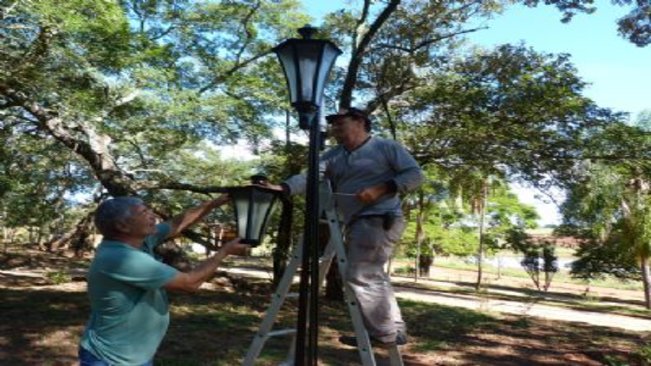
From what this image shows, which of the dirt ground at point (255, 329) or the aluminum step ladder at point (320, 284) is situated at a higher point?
the aluminum step ladder at point (320, 284)

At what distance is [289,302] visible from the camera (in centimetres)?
972

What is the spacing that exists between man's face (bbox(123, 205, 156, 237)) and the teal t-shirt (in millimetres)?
77

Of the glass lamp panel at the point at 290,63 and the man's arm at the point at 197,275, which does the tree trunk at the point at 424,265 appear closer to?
the glass lamp panel at the point at 290,63

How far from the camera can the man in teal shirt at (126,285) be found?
8.17 feet

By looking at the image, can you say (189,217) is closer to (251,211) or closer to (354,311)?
(251,211)

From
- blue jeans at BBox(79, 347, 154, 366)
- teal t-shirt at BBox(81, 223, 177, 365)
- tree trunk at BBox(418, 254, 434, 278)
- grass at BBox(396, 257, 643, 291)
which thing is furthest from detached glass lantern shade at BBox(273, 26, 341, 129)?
grass at BBox(396, 257, 643, 291)

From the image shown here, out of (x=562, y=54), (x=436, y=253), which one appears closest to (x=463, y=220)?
(x=436, y=253)

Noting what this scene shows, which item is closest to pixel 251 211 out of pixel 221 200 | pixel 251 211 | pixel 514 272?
pixel 251 211

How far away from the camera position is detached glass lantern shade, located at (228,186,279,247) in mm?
2809

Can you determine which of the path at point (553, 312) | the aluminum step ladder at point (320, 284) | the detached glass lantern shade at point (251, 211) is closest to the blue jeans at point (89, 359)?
the detached glass lantern shade at point (251, 211)

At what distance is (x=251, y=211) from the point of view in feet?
9.33

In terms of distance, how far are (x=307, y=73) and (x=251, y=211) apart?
101cm

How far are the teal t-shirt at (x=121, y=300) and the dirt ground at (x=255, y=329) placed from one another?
2614 millimetres

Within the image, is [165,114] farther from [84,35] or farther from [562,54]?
[562,54]
